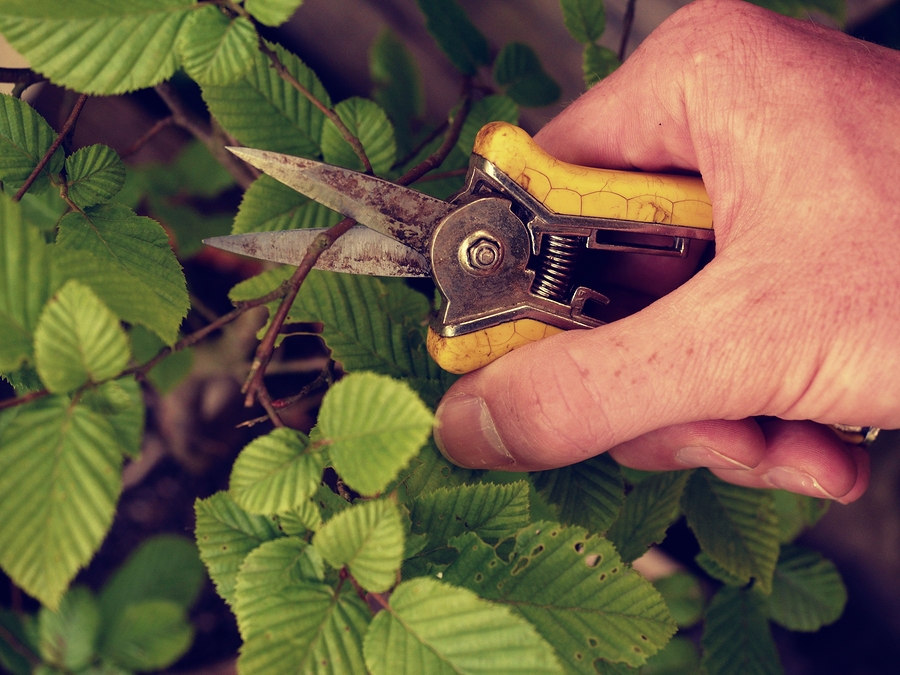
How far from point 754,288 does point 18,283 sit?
31.3 inches

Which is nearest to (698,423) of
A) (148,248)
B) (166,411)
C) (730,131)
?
(730,131)

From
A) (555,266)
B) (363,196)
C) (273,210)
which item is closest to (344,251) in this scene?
(363,196)

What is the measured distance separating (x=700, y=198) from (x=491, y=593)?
2.03 ft

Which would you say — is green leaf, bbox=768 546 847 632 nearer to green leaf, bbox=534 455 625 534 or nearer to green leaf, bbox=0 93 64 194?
green leaf, bbox=534 455 625 534

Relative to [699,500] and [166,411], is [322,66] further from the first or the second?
[699,500]

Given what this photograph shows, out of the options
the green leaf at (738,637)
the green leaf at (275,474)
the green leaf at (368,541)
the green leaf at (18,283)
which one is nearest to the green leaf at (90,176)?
the green leaf at (18,283)

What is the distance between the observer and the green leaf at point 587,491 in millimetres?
910

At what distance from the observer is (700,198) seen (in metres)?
0.87

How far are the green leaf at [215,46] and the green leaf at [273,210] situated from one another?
0.30 m

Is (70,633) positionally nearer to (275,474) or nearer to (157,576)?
(157,576)

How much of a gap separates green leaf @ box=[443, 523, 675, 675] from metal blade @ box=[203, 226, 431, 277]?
0.38 meters

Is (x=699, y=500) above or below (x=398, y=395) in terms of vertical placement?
below

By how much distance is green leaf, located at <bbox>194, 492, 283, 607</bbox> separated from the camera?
0.69 meters

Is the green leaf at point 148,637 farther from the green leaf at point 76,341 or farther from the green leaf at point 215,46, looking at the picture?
the green leaf at point 215,46
